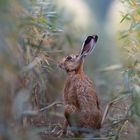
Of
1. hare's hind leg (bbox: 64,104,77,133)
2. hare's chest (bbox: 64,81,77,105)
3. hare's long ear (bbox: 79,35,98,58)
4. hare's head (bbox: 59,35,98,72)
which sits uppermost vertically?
hare's long ear (bbox: 79,35,98,58)

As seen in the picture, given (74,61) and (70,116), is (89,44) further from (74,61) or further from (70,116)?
(70,116)

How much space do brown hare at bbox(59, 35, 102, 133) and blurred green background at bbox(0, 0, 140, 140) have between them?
0.15 m

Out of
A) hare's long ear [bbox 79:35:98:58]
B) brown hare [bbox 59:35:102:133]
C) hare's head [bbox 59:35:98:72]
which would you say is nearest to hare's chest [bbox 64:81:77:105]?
brown hare [bbox 59:35:102:133]

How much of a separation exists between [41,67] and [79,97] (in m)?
0.46

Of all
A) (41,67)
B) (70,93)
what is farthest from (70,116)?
(41,67)

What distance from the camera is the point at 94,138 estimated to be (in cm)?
570

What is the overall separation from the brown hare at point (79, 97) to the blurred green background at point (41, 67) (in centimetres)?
15

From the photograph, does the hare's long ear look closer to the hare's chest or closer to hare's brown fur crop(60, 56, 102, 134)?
hare's brown fur crop(60, 56, 102, 134)

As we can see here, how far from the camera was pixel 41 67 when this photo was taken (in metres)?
6.56

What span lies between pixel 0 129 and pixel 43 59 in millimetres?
1574

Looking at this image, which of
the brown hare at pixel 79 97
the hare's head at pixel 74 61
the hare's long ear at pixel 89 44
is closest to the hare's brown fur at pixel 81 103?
the brown hare at pixel 79 97

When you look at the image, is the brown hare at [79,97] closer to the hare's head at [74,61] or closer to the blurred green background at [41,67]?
the hare's head at [74,61]

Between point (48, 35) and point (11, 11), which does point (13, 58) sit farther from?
point (48, 35)

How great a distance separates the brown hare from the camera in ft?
21.6
